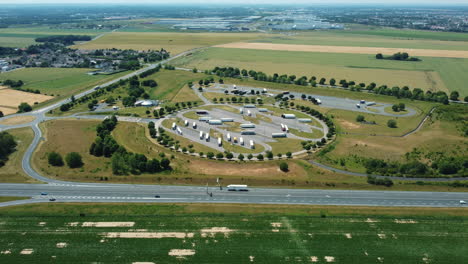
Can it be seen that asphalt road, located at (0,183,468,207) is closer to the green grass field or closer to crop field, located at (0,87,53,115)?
A: crop field, located at (0,87,53,115)

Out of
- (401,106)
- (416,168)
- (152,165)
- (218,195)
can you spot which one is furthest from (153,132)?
(401,106)

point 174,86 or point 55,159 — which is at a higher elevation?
point 174,86

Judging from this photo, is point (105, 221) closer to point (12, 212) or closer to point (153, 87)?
point (12, 212)

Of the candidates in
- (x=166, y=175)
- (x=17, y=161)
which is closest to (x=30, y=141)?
(x=17, y=161)

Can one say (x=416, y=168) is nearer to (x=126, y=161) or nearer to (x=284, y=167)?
(x=284, y=167)

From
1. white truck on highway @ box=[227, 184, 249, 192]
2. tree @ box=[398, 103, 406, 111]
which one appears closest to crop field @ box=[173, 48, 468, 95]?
tree @ box=[398, 103, 406, 111]
